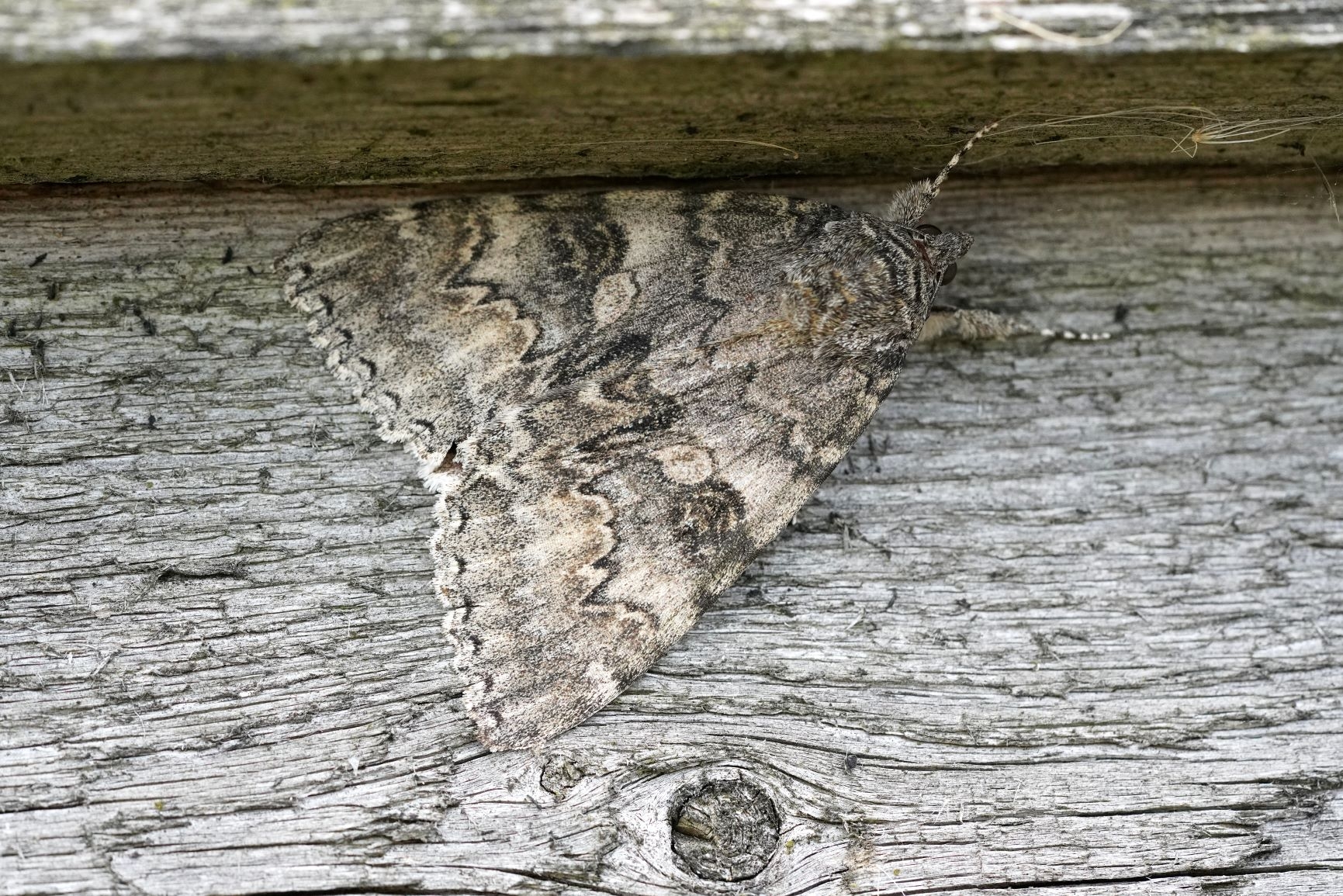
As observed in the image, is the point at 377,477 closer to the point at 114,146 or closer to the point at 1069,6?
the point at 114,146

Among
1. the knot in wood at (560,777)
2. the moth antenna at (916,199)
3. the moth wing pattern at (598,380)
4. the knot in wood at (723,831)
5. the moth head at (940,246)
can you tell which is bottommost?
the knot in wood at (723,831)

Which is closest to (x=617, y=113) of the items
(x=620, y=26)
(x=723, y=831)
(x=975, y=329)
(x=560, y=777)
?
(x=620, y=26)

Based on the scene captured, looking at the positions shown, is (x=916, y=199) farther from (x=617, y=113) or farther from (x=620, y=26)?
(x=620, y=26)

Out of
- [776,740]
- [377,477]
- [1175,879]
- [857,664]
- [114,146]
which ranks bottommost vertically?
[1175,879]

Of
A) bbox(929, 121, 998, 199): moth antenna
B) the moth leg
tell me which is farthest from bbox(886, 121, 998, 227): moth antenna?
the moth leg

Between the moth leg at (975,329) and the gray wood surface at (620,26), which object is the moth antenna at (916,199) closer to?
the moth leg at (975,329)

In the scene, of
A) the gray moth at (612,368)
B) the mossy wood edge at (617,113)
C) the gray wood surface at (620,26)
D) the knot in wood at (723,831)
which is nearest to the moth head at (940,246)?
the gray moth at (612,368)

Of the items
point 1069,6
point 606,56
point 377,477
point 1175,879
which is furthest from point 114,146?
point 1175,879
